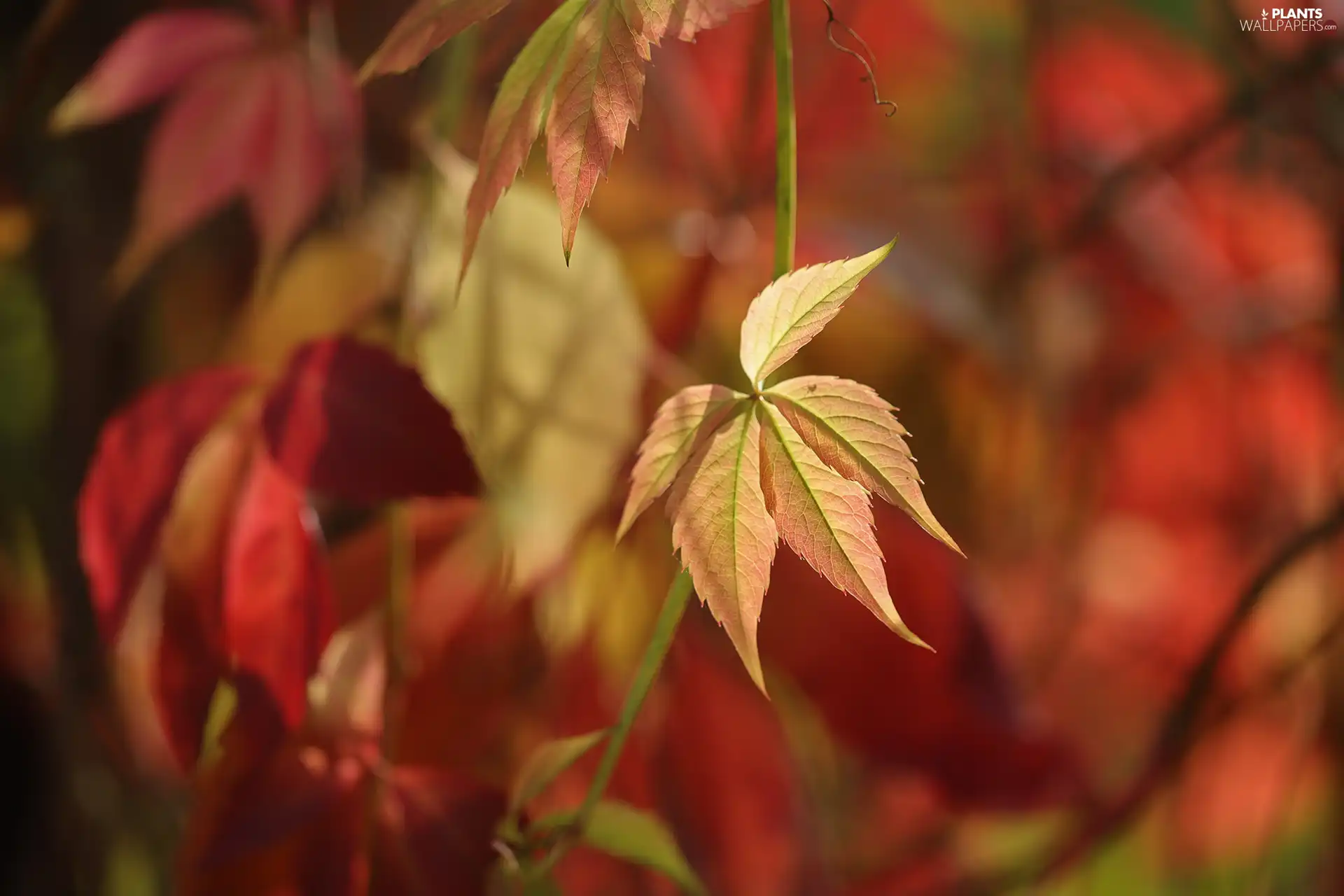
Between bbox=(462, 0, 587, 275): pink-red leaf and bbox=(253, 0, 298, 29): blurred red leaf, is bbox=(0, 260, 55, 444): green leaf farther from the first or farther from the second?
bbox=(462, 0, 587, 275): pink-red leaf

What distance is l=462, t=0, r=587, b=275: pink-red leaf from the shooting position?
6.2 inches

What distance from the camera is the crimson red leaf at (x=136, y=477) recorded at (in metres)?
0.22

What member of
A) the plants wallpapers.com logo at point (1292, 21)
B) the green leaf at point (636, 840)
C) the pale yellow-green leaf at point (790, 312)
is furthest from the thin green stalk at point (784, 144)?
the plants wallpapers.com logo at point (1292, 21)

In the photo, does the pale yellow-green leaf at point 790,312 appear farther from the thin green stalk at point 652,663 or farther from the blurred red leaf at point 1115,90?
the blurred red leaf at point 1115,90

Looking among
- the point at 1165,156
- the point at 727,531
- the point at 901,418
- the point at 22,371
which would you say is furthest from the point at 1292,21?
the point at 22,371

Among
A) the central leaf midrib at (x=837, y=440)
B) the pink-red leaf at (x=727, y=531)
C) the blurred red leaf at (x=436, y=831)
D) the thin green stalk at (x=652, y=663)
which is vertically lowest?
the blurred red leaf at (x=436, y=831)

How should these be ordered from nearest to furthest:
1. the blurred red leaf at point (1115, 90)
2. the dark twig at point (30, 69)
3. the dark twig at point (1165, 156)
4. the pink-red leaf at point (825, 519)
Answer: the pink-red leaf at point (825, 519)
the dark twig at point (30, 69)
the dark twig at point (1165, 156)
the blurred red leaf at point (1115, 90)

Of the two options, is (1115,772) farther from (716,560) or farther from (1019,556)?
(716,560)

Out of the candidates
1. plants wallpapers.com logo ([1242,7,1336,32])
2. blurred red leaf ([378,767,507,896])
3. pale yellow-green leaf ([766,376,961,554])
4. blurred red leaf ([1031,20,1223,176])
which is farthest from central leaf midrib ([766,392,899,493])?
blurred red leaf ([1031,20,1223,176])

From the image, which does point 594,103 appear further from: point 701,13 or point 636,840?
point 636,840

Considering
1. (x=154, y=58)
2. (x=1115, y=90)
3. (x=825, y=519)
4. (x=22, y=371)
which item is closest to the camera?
(x=825, y=519)

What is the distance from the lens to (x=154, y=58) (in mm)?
254

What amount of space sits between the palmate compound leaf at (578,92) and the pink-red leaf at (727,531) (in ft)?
0.12

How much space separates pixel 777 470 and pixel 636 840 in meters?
0.09
